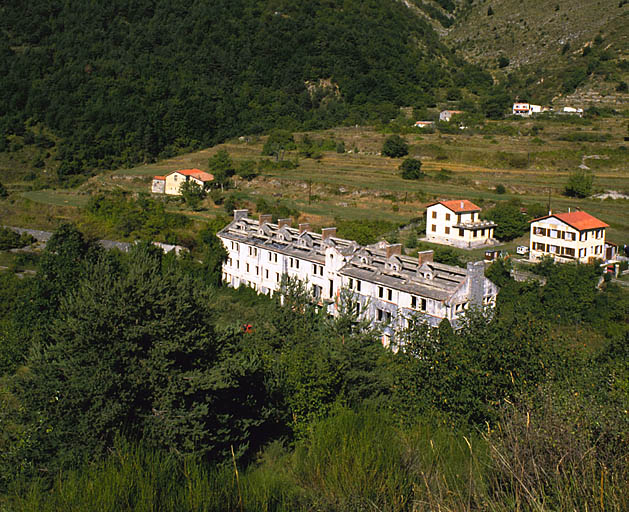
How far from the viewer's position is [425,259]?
28.4 m

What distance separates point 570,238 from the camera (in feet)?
125

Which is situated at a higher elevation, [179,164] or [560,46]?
[560,46]

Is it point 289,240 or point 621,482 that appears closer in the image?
point 621,482

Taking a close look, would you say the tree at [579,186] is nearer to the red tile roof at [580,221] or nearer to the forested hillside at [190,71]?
the red tile roof at [580,221]

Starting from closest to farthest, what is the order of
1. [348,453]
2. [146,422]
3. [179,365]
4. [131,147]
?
[348,453] < [146,422] < [179,365] < [131,147]

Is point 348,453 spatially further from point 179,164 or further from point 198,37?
point 198,37

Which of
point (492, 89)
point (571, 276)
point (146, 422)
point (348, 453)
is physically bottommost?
point (571, 276)

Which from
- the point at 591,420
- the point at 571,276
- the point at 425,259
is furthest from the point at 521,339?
the point at 571,276

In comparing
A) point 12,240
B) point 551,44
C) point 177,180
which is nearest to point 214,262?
point 12,240

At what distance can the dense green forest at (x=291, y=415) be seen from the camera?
5.23 meters

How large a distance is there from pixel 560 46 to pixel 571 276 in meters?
111

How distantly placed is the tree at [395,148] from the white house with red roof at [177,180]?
23.1m

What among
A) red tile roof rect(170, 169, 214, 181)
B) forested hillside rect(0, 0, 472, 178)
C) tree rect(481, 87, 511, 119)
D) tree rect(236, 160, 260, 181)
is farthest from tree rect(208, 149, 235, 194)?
tree rect(481, 87, 511, 119)

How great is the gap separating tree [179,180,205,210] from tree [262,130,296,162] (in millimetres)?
16771
